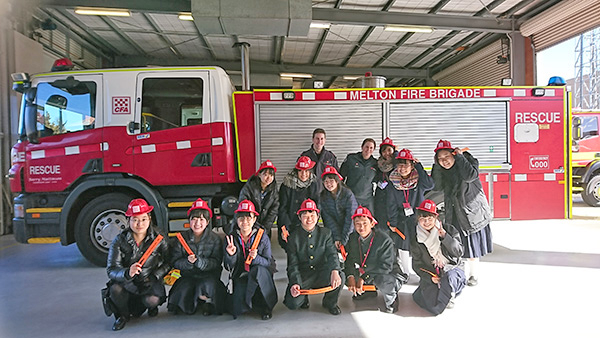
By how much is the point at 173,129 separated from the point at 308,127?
1.98 metres

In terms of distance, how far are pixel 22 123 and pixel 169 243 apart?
310 cm

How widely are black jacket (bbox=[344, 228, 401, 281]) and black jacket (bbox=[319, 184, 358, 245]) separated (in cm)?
35

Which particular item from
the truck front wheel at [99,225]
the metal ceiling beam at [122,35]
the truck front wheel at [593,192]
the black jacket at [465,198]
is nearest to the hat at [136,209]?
the truck front wheel at [99,225]

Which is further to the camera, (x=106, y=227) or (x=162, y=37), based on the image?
(x=162, y=37)

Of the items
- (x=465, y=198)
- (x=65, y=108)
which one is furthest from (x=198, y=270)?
(x=65, y=108)

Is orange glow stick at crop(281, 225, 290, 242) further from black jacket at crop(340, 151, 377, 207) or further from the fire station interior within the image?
black jacket at crop(340, 151, 377, 207)

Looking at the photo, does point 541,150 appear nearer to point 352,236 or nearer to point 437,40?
point 352,236

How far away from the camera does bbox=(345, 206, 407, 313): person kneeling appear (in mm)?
3434

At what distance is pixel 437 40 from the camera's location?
1224cm

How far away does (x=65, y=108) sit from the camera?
4906 mm

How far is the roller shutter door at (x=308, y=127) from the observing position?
18.7 ft

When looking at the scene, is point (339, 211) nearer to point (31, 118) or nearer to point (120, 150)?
point (120, 150)

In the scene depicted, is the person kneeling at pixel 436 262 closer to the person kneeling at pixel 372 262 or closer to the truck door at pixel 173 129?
the person kneeling at pixel 372 262

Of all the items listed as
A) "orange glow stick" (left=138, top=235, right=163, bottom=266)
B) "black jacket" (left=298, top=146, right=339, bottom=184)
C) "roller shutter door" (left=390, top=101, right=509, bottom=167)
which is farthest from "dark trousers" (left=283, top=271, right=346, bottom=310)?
"roller shutter door" (left=390, top=101, right=509, bottom=167)
